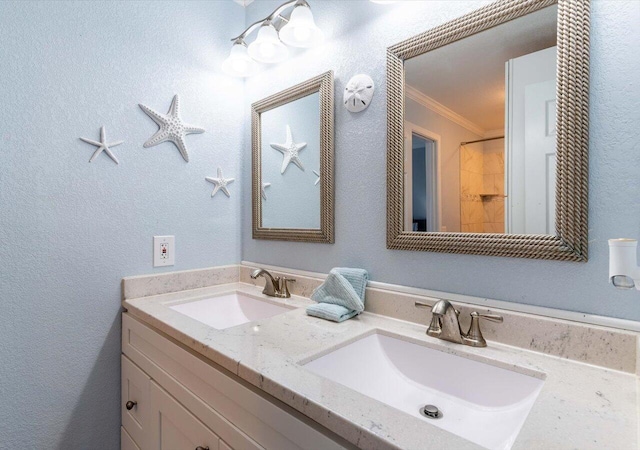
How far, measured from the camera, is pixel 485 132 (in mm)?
909

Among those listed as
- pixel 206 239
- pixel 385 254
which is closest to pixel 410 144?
pixel 385 254

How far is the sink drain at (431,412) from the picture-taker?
0.76 metres

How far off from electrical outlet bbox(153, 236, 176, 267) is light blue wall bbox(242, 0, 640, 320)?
1.13 feet

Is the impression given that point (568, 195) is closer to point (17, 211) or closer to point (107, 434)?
point (17, 211)

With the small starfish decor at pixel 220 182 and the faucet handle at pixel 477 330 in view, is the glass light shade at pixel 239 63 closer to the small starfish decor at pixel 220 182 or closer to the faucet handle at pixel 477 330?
the small starfish decor at pixel 220 182

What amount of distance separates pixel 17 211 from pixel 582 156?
63.5 inches

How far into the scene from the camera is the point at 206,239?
1.57 m

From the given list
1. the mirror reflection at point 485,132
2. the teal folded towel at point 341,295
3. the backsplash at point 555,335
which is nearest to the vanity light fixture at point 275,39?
the mirror reflection at point 485,132

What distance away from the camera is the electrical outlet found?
1.41 meters

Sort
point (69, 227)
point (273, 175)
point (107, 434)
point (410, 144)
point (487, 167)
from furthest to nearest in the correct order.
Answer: point (273, 175) < point (107, 434) < point (69, 227) < point (410, 144) < point (487, 167)

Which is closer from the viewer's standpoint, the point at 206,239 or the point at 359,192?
the point at 359,192

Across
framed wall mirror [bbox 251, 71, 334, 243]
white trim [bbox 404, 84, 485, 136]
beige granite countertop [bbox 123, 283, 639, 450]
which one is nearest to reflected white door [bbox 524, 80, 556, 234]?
white trim [bbox 404, 84, 485, 136]

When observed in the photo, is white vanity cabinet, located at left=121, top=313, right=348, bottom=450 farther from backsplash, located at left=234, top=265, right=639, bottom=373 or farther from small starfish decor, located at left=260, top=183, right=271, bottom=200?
small starfish decor, located at left=260, top=183, right=271, bottom=200

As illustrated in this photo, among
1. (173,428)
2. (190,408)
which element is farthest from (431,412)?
(173,428)
